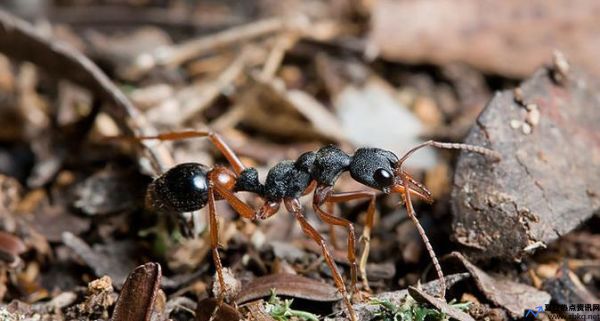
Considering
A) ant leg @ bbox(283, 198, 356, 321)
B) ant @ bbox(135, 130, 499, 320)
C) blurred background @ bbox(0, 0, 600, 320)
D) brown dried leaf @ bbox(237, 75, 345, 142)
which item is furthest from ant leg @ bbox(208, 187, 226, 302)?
brown dried leaf @ bbox(237, 75, 345, 142)

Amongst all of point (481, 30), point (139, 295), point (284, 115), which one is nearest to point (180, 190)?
point (139, 295)

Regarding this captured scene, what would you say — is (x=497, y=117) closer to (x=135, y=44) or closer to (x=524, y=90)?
(x=524, y=90)

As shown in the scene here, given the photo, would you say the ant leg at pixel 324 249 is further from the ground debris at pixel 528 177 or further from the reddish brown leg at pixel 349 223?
the ground debris at pixel 528 177

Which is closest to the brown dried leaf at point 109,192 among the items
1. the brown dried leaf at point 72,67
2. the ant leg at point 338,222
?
the brown dried leaf at point 72,67

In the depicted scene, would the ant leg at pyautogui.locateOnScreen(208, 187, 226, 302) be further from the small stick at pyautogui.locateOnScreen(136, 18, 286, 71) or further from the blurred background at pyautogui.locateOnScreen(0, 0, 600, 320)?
the small stick at pyautogui.locateOnScreen(136, 18, 286, 71)

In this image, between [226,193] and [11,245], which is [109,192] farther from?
[226,193]
